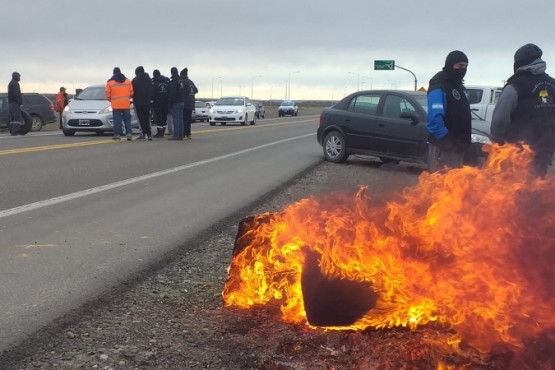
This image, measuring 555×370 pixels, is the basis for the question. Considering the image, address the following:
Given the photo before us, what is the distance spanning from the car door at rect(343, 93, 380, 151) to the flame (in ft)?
25.6

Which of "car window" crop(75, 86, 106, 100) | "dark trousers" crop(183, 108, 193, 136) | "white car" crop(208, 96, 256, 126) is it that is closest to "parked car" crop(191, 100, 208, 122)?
"white car" crop(208, 96, 256, 126)

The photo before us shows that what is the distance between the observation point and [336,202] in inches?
143

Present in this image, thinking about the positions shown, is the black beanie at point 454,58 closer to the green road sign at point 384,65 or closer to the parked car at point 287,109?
the green road sign at point 384,65

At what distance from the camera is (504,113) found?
17.5ft

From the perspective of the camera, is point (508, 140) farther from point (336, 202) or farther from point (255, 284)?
point (255, 284)

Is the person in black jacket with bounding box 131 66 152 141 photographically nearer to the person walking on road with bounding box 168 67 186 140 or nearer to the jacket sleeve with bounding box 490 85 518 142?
the person walking on road with bounding box 168 67 186 140

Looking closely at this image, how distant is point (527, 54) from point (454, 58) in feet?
2.50

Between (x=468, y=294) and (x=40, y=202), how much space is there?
568cm

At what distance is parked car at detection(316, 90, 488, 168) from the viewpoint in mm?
10531

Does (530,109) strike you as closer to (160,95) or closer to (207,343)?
(207,343)

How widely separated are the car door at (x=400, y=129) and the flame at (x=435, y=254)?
6.94 metres

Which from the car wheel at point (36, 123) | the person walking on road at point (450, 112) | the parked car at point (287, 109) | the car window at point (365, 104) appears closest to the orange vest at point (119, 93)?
the car window at point (365, 104)

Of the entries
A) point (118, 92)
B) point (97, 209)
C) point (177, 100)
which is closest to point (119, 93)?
point (118, 92)

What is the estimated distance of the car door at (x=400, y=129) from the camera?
10.5 m
